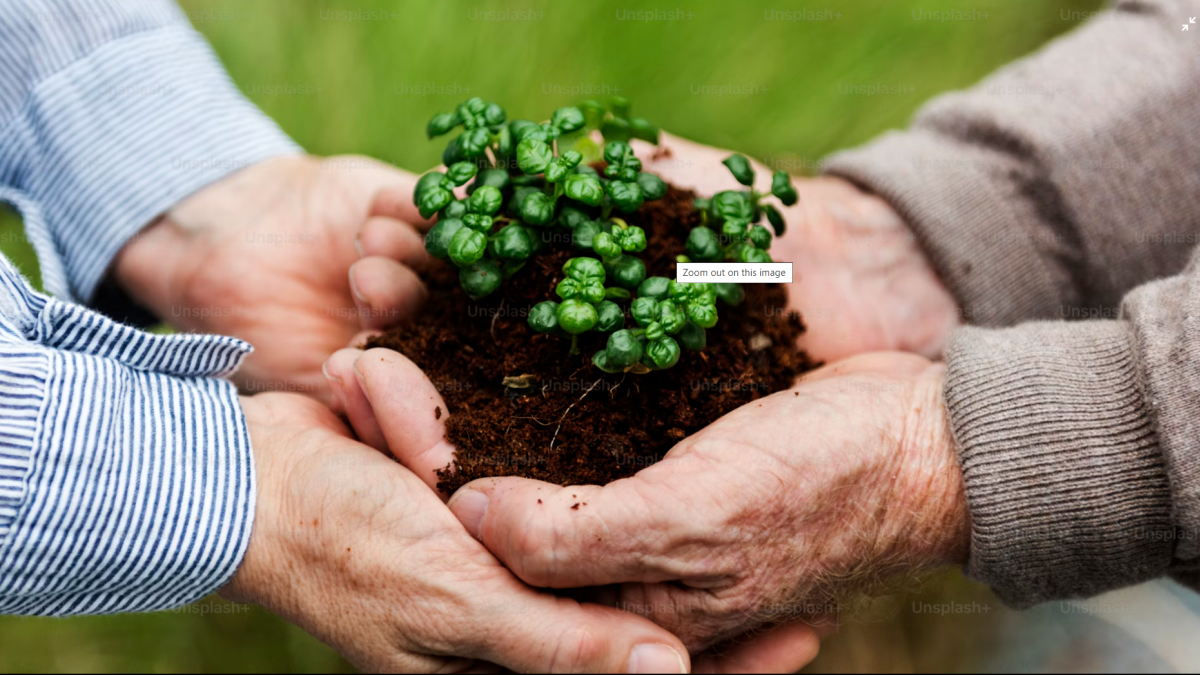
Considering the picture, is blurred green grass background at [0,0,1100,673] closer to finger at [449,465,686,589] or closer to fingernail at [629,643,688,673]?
finger at [449,465,686,589]

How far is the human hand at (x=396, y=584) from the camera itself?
127 centimetres

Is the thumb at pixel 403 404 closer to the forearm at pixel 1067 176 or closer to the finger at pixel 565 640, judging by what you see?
the finger at pixel 565 640

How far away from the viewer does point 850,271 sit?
204 centimetres

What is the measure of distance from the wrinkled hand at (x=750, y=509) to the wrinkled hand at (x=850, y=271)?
43 centimetres

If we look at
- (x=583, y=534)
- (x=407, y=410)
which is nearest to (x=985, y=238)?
(x=583, y=534)

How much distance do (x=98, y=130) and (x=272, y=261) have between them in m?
0.52

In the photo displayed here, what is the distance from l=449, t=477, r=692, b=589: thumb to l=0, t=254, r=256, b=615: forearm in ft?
1.54

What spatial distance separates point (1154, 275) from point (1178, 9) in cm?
64

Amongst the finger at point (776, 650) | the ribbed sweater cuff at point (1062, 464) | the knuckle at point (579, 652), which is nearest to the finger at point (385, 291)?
the knuckle at point (579, 652)

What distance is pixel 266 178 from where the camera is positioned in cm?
206

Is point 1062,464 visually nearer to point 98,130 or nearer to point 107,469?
point 107,469

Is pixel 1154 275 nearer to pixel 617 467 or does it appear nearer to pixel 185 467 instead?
pixel 617 467

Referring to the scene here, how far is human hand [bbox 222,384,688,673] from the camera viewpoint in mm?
1271

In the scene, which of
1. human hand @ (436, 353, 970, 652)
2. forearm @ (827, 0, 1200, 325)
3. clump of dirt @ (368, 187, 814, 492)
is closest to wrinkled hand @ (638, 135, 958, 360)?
forearm @ (827, 0, 1200, 325)
